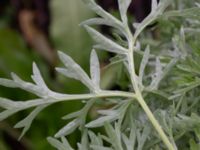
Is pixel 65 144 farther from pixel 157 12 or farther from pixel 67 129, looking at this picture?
pixel 157 12

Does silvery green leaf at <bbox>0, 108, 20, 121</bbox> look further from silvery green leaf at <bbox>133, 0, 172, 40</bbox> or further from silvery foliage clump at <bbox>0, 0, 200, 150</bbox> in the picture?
silvery green leaf at <bbox>133, 0, 172, 40</bbox>

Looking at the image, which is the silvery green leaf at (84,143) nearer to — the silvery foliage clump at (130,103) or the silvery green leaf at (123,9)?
the silvery foliage clump at (130,103)

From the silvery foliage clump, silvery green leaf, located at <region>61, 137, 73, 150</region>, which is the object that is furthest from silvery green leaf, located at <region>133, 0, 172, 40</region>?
silvery green leaf, located at <region>61, 137, 73, 150</region>

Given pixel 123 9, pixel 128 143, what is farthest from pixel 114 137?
pixel 123 9

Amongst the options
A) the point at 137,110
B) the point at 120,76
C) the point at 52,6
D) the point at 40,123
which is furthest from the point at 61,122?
the point at 137,110

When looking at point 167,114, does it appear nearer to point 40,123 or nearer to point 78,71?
point 78,71

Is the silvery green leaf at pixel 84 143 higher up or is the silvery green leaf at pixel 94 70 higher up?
the silvery green leaf at pixel 94 70

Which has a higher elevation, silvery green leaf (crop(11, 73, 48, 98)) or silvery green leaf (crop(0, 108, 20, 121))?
silvery green leaf (crop(11, 73, 48, 98))

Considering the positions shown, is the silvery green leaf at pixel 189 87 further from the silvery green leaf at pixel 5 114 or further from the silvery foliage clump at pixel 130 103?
the silvery green leaf at pixel 5 114

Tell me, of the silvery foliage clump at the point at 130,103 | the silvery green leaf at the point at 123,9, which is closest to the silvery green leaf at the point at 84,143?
the silvery foliage clump at the point at 130,103

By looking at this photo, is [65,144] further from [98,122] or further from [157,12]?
[157,12]

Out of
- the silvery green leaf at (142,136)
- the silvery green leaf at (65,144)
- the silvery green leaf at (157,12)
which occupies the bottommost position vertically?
the silvery green leaf at (142,136)
